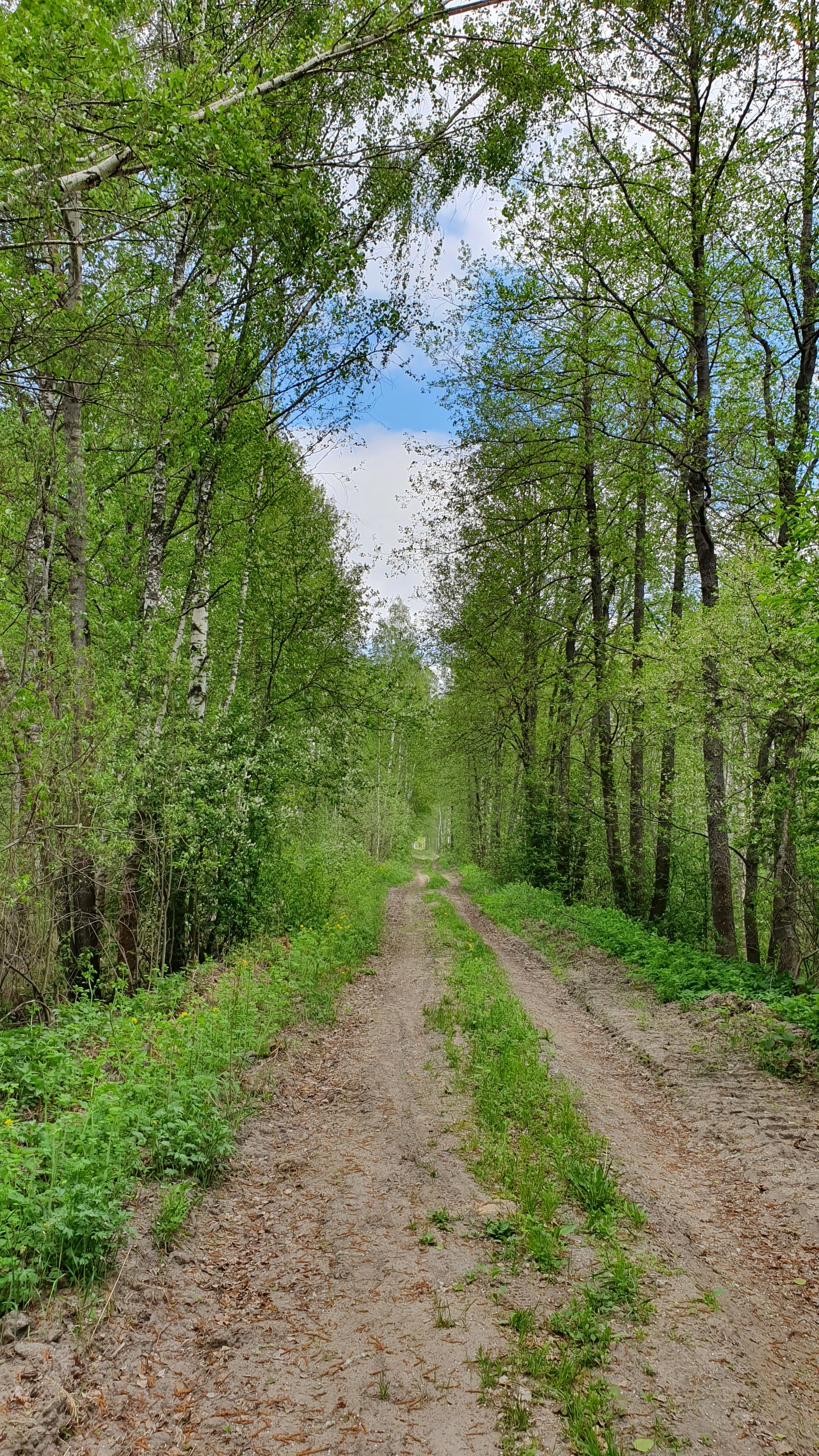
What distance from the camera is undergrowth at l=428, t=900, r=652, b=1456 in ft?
10.2

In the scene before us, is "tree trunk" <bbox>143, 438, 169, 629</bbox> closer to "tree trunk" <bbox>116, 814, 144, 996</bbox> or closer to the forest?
the forest

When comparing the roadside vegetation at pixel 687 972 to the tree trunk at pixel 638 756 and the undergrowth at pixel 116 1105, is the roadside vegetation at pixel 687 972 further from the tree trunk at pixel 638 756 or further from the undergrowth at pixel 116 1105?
the undergrowth at pixel 116 1105

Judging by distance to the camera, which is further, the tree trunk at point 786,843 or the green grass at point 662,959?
the tree trunk at point 786,843

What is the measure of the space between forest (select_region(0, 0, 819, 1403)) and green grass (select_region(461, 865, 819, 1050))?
12 cm

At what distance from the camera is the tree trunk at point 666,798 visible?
44.7ft

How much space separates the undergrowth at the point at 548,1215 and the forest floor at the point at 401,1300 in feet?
0.33

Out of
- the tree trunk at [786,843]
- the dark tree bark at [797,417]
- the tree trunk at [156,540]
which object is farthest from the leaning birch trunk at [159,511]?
the tree trunk at [786,843]

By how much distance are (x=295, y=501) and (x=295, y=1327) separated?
12.0 meters

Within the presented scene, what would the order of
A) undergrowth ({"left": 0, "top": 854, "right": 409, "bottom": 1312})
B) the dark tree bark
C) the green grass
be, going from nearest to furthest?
undergrowth ({"left": 0, "top": 854, "right": 409, "bottom": 1312})
the green grass
the dark tree bark

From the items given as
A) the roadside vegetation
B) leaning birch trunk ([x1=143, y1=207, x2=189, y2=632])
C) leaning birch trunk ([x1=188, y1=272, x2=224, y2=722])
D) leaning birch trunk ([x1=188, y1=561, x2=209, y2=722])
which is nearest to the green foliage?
the roadside vegetation

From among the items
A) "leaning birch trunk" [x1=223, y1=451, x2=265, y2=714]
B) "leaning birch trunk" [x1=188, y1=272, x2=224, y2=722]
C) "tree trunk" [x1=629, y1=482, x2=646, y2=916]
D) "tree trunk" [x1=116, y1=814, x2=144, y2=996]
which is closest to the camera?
"tree trunk" [x1=116, y1=814, x2=144, y2=996]

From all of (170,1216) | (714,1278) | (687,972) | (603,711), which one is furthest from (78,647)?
(603,711)

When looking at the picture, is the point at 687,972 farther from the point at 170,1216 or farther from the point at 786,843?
the point at 170,1216

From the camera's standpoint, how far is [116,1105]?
467 cm
